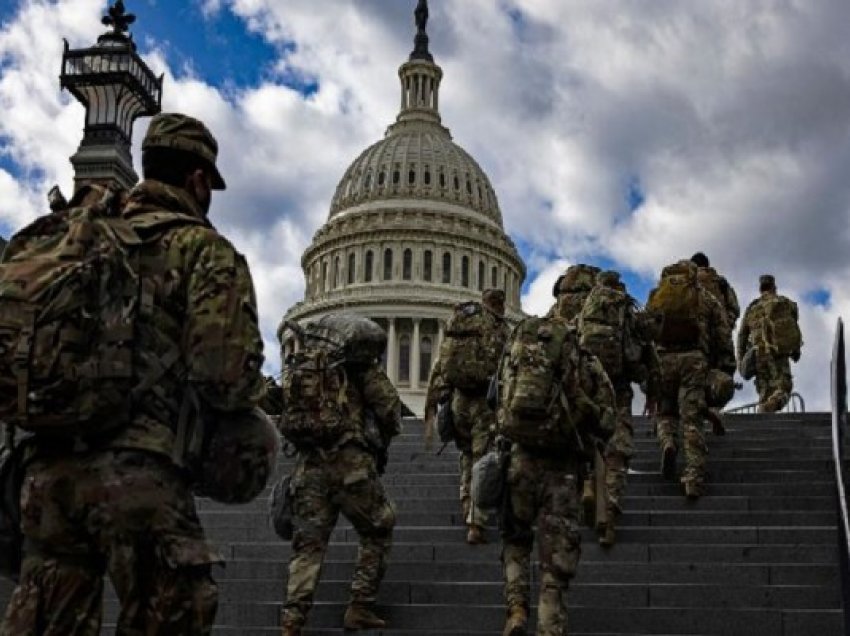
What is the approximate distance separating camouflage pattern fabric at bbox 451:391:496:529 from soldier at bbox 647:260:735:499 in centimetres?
174

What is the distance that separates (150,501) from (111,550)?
194mm

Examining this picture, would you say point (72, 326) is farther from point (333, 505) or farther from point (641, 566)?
point (641, 566)

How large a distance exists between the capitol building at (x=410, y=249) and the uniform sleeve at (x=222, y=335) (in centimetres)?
7648

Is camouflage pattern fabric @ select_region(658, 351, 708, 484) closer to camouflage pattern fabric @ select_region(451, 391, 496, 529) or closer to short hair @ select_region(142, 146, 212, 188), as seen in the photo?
camouflage pattern fabric @ select_region(451, 391, 496, 529)

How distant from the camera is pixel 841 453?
32.7 ft

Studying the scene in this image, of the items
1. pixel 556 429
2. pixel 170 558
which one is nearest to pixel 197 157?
pixel 170 558

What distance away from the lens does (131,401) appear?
393 cm

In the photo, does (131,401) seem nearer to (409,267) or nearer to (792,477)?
(792,477)

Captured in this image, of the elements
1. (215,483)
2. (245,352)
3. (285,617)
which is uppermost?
(245,352)

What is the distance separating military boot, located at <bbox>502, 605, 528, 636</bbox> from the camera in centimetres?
714

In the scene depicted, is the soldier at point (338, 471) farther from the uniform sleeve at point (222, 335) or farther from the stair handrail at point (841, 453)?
the uniform sleeve at point (222, 335)

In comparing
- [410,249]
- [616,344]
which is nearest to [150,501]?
[616,344]

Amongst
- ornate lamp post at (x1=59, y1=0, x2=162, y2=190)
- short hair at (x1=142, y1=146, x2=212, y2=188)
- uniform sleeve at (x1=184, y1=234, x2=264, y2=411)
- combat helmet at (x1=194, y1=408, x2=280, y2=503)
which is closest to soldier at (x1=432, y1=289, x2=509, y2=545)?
short hair at (x1=142, y1=146, x2=212, y2=188)

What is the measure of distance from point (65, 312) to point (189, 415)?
0.51 meters
